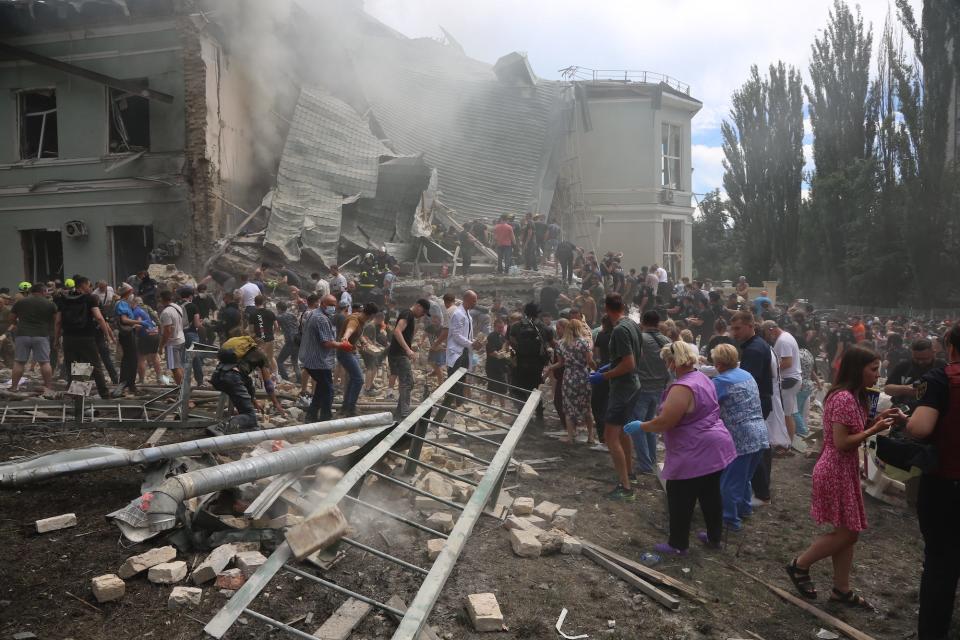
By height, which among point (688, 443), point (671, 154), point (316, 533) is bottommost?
point (316, 533)

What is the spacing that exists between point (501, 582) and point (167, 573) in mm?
2134

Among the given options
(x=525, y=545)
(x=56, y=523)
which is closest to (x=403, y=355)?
(x=525, y=545)

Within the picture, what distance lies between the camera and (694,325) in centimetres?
1358

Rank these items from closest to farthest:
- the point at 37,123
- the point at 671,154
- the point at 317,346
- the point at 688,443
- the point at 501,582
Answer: the point at 501,582
the point at 688,443
the point at 317,346
the point at 37,123
the point at 671,154

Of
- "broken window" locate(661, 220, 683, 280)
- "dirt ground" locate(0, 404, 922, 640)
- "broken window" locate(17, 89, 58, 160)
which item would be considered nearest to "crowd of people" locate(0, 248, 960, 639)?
"dirt ground" locate(0, 404, 922, 640)

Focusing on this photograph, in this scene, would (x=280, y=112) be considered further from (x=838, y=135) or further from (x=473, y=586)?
(x=838, y=135)

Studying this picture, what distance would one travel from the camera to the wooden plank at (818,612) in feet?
13.3

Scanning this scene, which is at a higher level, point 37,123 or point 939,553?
point 37,123

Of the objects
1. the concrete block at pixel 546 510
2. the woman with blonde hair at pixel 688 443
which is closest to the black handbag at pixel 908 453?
the woman with blonde hair at pixel 688 443

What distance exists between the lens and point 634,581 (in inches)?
181

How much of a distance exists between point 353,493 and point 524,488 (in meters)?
1.93

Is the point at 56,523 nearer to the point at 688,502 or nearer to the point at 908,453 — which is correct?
the point at 688,502

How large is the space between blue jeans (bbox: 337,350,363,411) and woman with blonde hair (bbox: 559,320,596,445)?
99.0 inches

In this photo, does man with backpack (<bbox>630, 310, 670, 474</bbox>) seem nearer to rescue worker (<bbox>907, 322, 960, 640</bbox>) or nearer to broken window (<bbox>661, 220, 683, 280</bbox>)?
rescue worker (<bbox>907, 322, 960, 640</bbox>)
